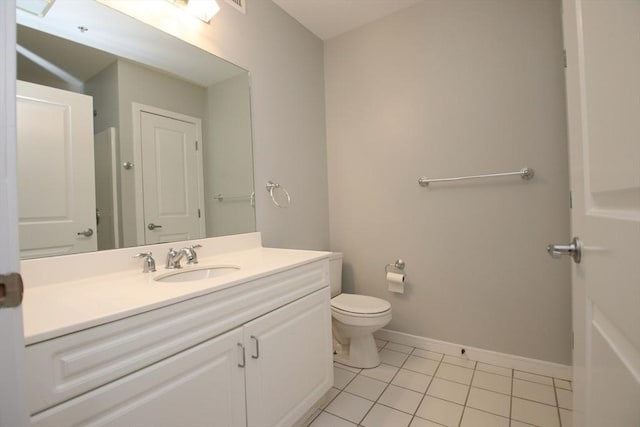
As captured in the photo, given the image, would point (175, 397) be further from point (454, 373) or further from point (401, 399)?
point (454, 373)

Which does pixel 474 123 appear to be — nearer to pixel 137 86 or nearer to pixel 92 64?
pixel 137 86

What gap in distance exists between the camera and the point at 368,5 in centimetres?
200

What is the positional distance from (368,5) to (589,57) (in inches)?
75.4

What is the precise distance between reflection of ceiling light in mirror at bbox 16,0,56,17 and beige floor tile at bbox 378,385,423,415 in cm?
225

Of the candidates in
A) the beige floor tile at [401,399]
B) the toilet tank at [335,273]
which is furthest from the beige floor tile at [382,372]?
the toilet tank at [335,273]

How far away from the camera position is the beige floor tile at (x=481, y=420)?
1313 mm

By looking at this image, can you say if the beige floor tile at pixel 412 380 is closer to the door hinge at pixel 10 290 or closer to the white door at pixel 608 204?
the white door at pixel 608 204

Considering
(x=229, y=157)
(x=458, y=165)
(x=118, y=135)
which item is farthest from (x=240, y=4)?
(x=458, y=165)

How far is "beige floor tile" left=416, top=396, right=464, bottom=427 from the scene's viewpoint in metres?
1.35

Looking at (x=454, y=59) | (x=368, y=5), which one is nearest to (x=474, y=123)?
(x=454, y=59)

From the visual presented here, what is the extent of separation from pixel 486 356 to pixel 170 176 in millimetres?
2205

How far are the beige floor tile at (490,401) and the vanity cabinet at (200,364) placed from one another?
0.80m

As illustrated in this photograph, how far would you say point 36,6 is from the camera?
995mm

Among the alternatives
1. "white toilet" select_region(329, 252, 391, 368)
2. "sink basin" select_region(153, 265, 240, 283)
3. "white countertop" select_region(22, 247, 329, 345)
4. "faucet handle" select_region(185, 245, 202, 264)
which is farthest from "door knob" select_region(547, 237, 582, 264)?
"faucet handle" select_region(185, 245, 202, 264)
